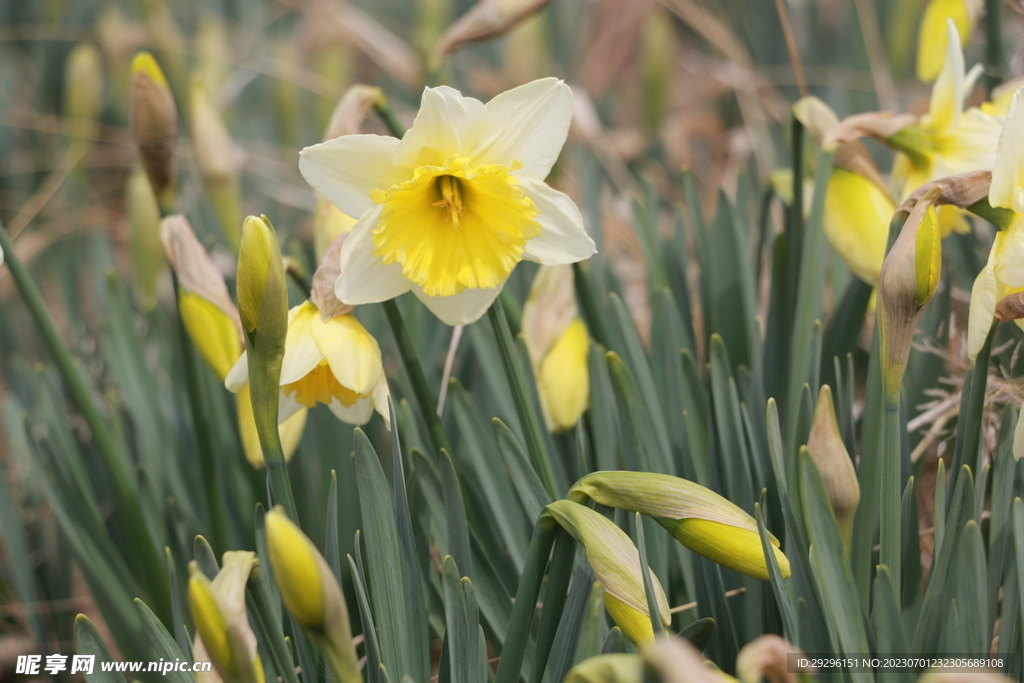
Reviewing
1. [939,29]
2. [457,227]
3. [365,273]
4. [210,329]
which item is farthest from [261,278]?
[939,29]

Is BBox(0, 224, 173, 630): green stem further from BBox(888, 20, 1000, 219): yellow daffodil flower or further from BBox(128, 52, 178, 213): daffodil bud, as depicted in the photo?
BBox(888, 20, 1000, 219): yellow daffodil flower

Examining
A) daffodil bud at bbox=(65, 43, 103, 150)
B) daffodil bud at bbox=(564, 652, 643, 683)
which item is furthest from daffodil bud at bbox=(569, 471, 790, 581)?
daffodil bud at bbox=(65, 43, 103, 150)

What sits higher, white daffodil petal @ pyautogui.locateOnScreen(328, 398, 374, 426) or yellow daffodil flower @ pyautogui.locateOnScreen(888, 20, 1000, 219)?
yellow daffodil flower @ pyautogui.locateOnScreen(888, 20, 1000, 219)

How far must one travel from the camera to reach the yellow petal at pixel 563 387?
99cm

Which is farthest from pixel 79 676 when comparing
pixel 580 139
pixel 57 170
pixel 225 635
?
pixel 57 170

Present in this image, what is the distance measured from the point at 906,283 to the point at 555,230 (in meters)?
0.33

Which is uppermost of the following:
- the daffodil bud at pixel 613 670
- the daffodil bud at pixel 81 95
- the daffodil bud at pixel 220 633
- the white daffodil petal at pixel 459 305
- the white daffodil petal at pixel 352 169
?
the daffodil bud at pixel 81 95

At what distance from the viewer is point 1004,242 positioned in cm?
67

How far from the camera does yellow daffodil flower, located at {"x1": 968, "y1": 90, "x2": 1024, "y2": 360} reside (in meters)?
0.66

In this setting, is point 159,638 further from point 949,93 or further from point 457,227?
point 949,93

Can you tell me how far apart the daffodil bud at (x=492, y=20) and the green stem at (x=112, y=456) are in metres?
0.74

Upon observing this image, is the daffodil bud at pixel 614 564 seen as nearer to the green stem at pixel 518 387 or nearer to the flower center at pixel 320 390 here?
the green stem at pixel 518 387

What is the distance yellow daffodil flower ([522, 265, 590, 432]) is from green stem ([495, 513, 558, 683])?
0.35 metres

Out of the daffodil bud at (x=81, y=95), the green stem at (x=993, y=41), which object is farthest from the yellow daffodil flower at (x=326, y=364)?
the daffodil bud at (x=81, y=95)
